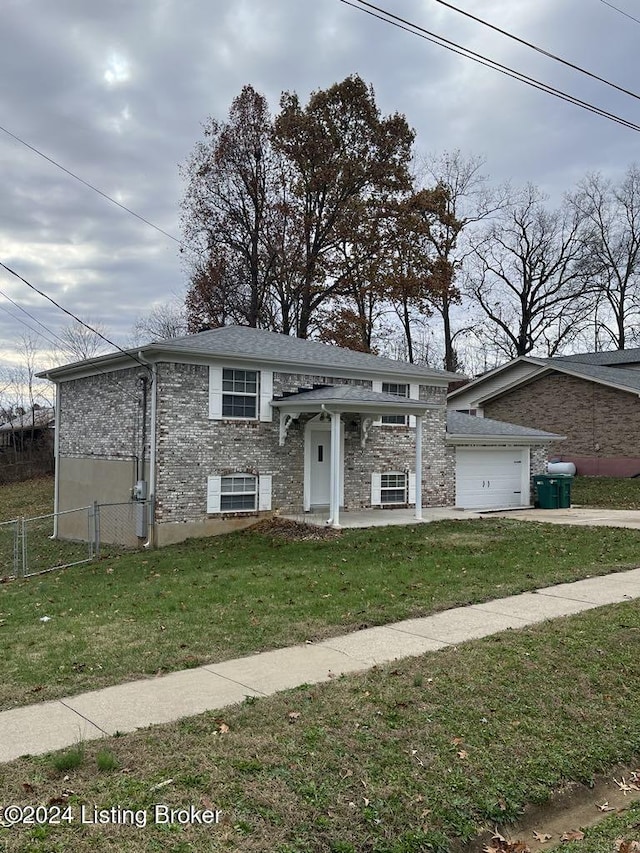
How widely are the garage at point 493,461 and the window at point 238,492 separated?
6465 mm

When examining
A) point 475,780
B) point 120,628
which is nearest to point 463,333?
point 120,628

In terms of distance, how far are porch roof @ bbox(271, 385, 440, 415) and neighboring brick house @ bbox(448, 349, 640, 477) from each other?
11.9 metres

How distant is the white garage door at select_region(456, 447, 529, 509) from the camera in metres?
21.1

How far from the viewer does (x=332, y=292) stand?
102 ft

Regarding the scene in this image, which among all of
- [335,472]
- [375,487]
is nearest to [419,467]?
[375,487]

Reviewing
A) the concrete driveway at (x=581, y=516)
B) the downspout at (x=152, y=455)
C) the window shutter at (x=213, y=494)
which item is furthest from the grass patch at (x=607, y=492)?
the downspout at (x=152, y=455)

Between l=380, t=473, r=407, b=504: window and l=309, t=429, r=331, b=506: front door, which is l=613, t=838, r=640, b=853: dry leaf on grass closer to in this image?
l=309, t=429, r=331, b=506: front door

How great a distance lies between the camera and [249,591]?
31.3 feet

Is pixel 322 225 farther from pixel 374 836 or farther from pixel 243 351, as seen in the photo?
pixel 374 836

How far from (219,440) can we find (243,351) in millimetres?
2154

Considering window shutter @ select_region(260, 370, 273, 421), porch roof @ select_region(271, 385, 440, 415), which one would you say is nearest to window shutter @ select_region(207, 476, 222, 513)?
window shutter @ select_region(260, 370, 273, 421)

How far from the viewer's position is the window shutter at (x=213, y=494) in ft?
53.2

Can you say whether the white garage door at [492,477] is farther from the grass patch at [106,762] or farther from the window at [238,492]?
the grass patch at [106,762]

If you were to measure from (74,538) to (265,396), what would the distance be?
707 centimetres
